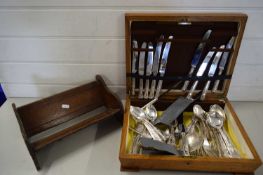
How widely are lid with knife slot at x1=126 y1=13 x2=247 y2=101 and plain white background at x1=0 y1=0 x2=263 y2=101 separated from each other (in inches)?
2.8

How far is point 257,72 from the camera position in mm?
744

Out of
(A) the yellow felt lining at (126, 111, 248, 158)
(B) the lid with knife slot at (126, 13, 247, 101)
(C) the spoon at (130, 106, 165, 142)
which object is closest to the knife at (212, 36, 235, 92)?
(B) the lid with knife slot at (126, 13, 247, 101)

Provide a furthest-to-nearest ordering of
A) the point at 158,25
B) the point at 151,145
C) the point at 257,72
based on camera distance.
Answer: the point at 257,72 → the point at 158,25 → the point at 151,145

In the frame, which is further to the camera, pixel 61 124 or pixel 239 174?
pixel 61 124

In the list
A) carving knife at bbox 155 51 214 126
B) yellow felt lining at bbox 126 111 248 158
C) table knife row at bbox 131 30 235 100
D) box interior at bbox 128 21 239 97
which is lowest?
yellow felt lining at bbox 126 111 248 158

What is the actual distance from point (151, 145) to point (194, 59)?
31cm

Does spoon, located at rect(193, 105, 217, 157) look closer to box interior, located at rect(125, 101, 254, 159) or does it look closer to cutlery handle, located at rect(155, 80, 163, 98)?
box interior, located at rect(125, 101, 254, 159)

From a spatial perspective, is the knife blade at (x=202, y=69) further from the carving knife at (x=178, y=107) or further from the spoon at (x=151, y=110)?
the spoon at (x=151, y=110)

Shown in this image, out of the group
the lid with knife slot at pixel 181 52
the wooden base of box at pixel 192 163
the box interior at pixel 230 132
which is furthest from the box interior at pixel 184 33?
the wooden base of box at pixel 192 163

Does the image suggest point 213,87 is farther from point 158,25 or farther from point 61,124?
point 61,124

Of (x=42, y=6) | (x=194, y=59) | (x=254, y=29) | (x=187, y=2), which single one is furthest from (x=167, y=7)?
(x=42, y=6)

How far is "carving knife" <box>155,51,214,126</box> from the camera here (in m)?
0.63

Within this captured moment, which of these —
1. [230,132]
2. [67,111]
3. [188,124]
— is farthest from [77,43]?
[230,132]

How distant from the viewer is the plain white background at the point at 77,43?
638 millimetres
